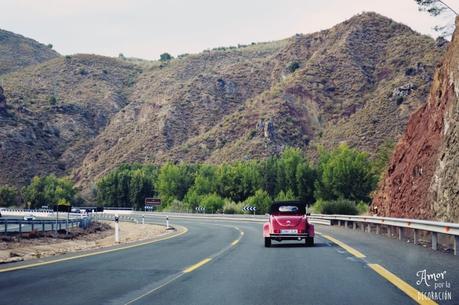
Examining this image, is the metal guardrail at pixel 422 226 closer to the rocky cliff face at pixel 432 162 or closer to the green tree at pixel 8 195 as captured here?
the rocky cliff face at pixel 432 162

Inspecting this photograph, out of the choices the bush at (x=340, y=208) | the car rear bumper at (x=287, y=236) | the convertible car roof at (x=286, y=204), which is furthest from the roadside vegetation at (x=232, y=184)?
the car rear bumper at (x=287, y=236)

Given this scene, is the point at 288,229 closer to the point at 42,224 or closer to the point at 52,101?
the point at 42,224

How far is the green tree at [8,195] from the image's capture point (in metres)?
106

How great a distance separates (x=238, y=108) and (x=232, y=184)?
3367cm

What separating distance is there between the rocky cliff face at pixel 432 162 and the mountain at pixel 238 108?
156ft

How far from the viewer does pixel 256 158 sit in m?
101

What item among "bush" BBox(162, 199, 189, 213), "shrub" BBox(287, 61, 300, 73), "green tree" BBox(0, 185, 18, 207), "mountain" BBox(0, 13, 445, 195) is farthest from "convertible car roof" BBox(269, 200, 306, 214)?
"shrub" BBox(287, 61, 300, 73)

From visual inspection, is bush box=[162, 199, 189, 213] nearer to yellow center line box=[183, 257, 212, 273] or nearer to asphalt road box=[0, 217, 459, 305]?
yellow center line box=[183, 257, 212, 273]

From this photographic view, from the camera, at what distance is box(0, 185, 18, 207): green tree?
105938mm

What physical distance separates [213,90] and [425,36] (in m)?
47.3

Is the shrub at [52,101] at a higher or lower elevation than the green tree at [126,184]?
higher

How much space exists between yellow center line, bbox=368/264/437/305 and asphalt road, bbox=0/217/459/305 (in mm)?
120

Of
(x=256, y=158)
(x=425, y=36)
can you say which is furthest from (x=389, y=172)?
(x=425, y=36)

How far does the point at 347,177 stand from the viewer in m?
82.9
